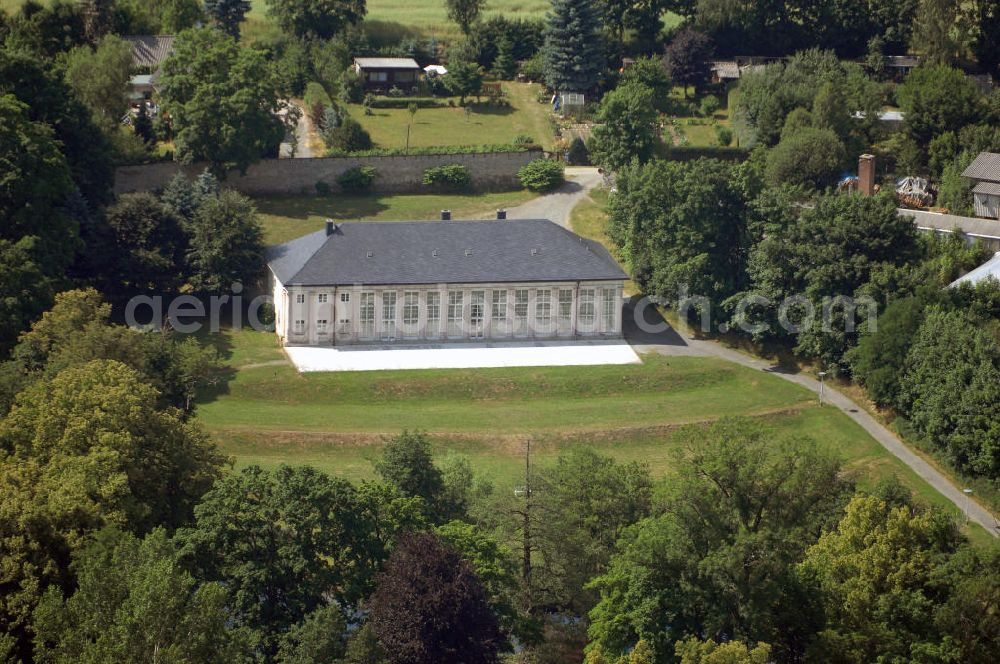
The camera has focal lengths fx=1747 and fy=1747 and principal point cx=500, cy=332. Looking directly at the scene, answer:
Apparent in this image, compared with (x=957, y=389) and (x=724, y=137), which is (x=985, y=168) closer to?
(x=724, y=137)

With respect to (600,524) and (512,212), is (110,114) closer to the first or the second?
(512,212)

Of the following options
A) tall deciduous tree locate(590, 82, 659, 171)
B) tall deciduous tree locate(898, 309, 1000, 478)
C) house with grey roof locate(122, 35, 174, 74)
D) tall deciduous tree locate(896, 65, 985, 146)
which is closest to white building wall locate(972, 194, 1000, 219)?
tall deciduous tree locate(896, 65, 985, 146)

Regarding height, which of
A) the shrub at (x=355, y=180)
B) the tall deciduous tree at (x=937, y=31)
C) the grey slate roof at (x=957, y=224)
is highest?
the tall deciduous tree at (x=937, y=31)

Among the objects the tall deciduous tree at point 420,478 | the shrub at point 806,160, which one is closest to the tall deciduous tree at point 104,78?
the shrub at point 806,160

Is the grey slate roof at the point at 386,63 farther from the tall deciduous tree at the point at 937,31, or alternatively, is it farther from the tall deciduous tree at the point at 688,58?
the tall deciduous tree at the point at 937,31

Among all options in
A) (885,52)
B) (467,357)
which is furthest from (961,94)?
(467,357)
